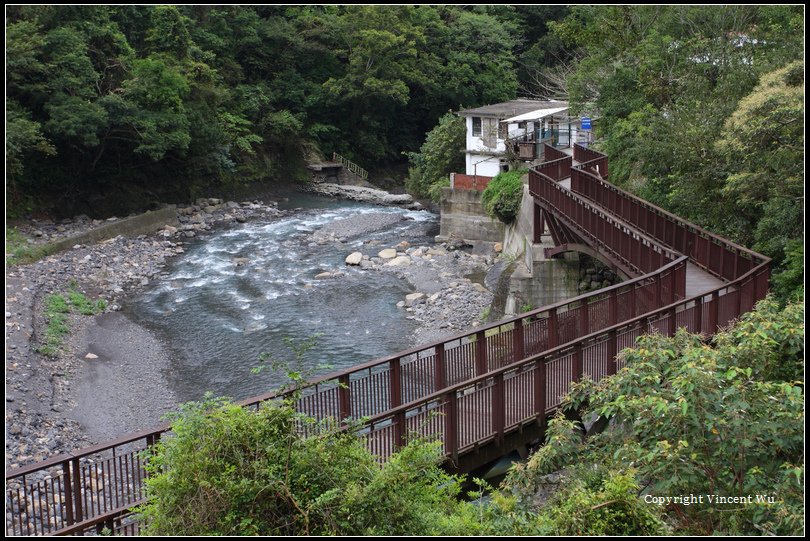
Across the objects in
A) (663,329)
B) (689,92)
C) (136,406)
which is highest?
(689,92)

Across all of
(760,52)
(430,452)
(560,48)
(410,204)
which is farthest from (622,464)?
(560,48)

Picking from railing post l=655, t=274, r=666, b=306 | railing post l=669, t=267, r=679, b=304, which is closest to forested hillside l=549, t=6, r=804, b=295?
railing post l=669, t=267, r=679, b=304

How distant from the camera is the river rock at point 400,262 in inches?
1406

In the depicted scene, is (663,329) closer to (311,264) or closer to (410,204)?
(311,264)

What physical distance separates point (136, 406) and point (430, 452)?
1521 cm

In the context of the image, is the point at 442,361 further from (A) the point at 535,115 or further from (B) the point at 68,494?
(A) the point at 535,115

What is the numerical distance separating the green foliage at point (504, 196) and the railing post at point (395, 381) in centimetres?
2333

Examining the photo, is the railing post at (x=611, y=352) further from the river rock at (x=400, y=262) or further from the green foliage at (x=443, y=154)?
the green foliage at (x=443, y=154)

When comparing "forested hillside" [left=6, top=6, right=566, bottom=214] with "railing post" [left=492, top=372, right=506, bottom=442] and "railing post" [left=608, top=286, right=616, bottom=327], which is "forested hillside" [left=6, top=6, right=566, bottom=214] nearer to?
"railing post" [left=608, top=286, right=616, bottom=327]

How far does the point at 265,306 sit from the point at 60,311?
6.62 metres

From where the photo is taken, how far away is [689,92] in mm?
23719

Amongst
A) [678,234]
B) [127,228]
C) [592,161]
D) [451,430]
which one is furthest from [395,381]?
[127,228]

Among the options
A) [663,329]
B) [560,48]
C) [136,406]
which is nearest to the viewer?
[663,329]

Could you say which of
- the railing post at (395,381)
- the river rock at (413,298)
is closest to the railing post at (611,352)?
the railing post at (395,381)
